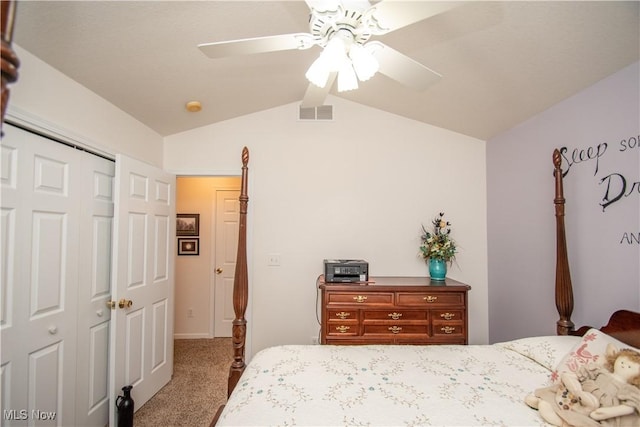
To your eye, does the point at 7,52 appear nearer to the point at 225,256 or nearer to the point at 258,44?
the point at 258,44

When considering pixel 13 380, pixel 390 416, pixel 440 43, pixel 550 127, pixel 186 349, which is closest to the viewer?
pixel 390 416

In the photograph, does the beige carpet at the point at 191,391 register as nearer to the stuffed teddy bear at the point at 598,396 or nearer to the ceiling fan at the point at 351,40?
the stuffed teddy bear at the point at 598,396

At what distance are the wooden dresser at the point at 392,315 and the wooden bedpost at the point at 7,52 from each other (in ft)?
7.41

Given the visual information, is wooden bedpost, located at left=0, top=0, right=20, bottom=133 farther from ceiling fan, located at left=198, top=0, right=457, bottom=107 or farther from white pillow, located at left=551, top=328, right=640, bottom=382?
white pillow, located at left=551, top=328, right=640, bottom=382

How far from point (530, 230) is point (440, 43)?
1.63 m

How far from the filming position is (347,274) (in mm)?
2607

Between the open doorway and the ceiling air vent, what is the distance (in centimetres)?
150

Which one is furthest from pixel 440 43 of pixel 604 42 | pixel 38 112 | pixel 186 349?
pixel 186 349

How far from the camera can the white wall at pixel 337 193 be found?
303 centimetres

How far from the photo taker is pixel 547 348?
5.27 ft

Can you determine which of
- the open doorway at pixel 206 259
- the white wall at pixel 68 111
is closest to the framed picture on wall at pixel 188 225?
the open doorway at pixel 206 259

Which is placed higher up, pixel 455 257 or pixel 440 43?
pixel 440 43

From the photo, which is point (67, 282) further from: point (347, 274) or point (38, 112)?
point (347, 274)

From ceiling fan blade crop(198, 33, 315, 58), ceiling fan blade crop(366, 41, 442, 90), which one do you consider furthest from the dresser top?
ceiling fan blade crop(198, 33, 315, 58)
